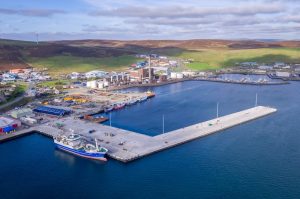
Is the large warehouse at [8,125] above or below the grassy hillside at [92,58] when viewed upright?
below

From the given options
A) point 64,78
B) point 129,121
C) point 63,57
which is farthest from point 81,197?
point 63,57

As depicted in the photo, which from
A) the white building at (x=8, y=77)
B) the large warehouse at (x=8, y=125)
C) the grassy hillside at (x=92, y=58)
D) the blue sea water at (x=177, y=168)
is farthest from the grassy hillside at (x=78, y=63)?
the blue sea water at (x=177, y=168)

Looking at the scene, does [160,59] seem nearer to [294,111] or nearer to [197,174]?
[294,111]

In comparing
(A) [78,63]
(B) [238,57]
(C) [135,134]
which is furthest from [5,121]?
(B) [238,57]

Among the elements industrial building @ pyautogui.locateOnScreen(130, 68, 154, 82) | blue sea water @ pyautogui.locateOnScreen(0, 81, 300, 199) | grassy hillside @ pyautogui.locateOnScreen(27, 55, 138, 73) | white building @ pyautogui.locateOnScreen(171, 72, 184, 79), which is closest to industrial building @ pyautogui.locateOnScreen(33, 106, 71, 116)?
blue sea water @ pyautogui.locateOnScreen(0, 81, 300, 199)

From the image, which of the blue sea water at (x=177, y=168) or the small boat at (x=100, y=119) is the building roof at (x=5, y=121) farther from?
the small boat at (x=100, y=119)

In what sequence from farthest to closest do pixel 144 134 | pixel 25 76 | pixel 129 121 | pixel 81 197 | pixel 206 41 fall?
1. pixel 206 41
2. pixel 25 76
3. pixel 129 121
4. pixel 144 134
5. pixel 81 197
